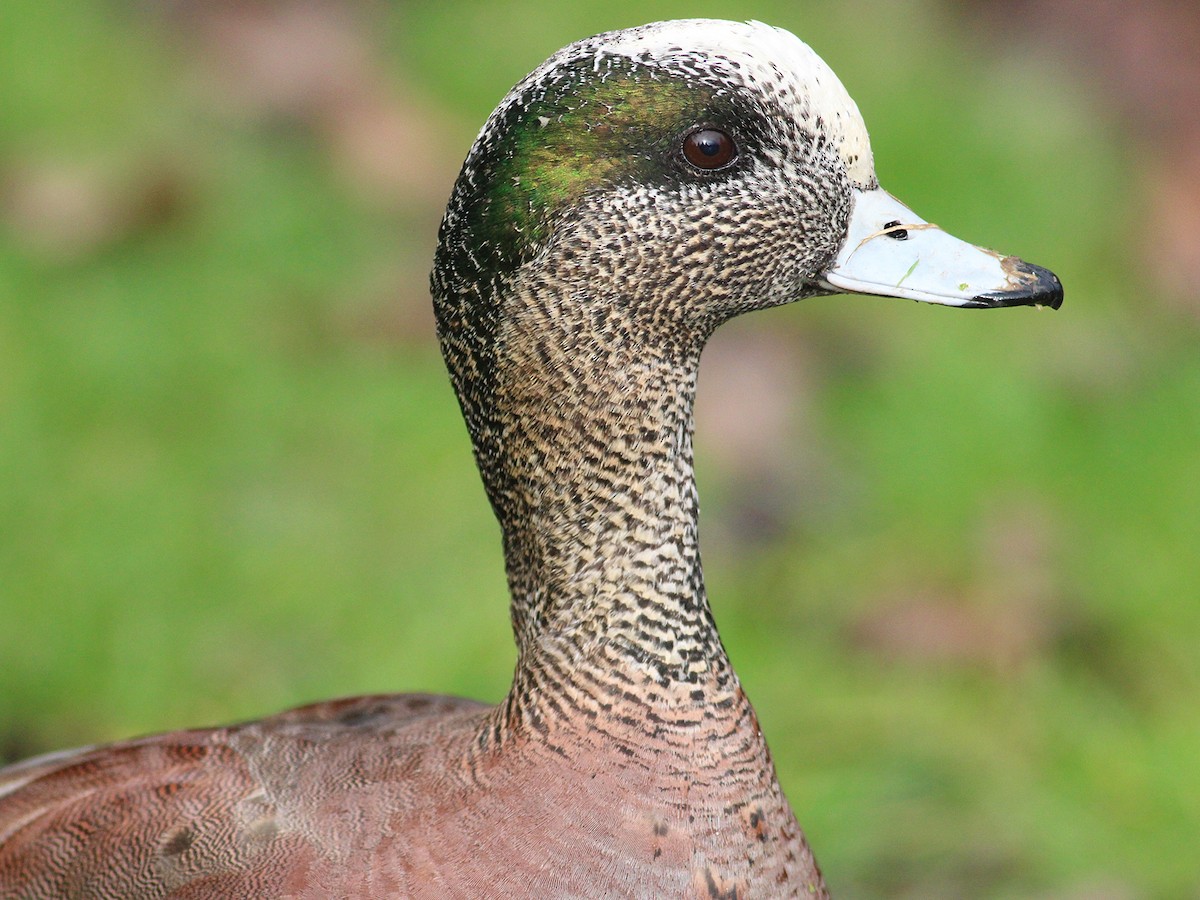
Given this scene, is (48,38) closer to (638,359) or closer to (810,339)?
(810,339)

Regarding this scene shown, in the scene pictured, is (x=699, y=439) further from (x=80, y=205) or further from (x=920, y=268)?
A: (x=920, y=268)

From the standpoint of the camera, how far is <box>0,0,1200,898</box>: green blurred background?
2.87 meters

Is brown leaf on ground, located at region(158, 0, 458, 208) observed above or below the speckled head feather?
above

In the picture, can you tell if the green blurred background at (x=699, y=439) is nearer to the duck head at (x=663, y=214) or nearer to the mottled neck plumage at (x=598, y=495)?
the mottled neck plumage at (x=598, y=495)

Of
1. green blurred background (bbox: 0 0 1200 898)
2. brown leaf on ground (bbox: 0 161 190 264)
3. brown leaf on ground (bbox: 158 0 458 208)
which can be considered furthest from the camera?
brown leaf on ground (bbox: 158 0 458 208)

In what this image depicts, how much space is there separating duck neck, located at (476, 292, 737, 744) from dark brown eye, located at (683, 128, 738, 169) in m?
0.18

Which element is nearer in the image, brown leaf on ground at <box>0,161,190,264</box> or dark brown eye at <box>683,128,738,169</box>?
dark brown eye at <box>683,128,738,169</box>

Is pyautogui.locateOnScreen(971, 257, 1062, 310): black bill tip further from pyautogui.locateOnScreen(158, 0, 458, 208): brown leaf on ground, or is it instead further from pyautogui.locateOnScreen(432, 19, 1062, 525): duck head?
pyautogui.locateOnScreen(158, 0, 458, 208): brown leaf on ground

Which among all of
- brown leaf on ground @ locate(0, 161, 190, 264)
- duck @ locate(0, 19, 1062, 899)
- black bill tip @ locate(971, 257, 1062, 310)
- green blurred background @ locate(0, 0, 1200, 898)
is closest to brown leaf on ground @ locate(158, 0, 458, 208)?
green blurred background @ locate(0, 0, 1200, 898)

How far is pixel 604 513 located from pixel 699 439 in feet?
6.25

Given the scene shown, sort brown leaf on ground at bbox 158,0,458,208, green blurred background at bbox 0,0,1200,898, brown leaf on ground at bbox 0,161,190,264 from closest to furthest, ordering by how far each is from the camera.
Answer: green blurred background at bbox 0,0,1200,898 < brown leaf on ground at bbox 0,161,190,264 < brown leaf on ground at bbox 158,0,458,208

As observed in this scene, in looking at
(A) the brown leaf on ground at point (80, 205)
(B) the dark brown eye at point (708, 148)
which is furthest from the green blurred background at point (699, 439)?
(B) the dark brown eye at point (708, 148)

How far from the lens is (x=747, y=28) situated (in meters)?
1.51

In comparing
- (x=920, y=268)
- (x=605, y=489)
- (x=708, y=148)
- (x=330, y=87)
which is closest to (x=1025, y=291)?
(x=920, y=268)
